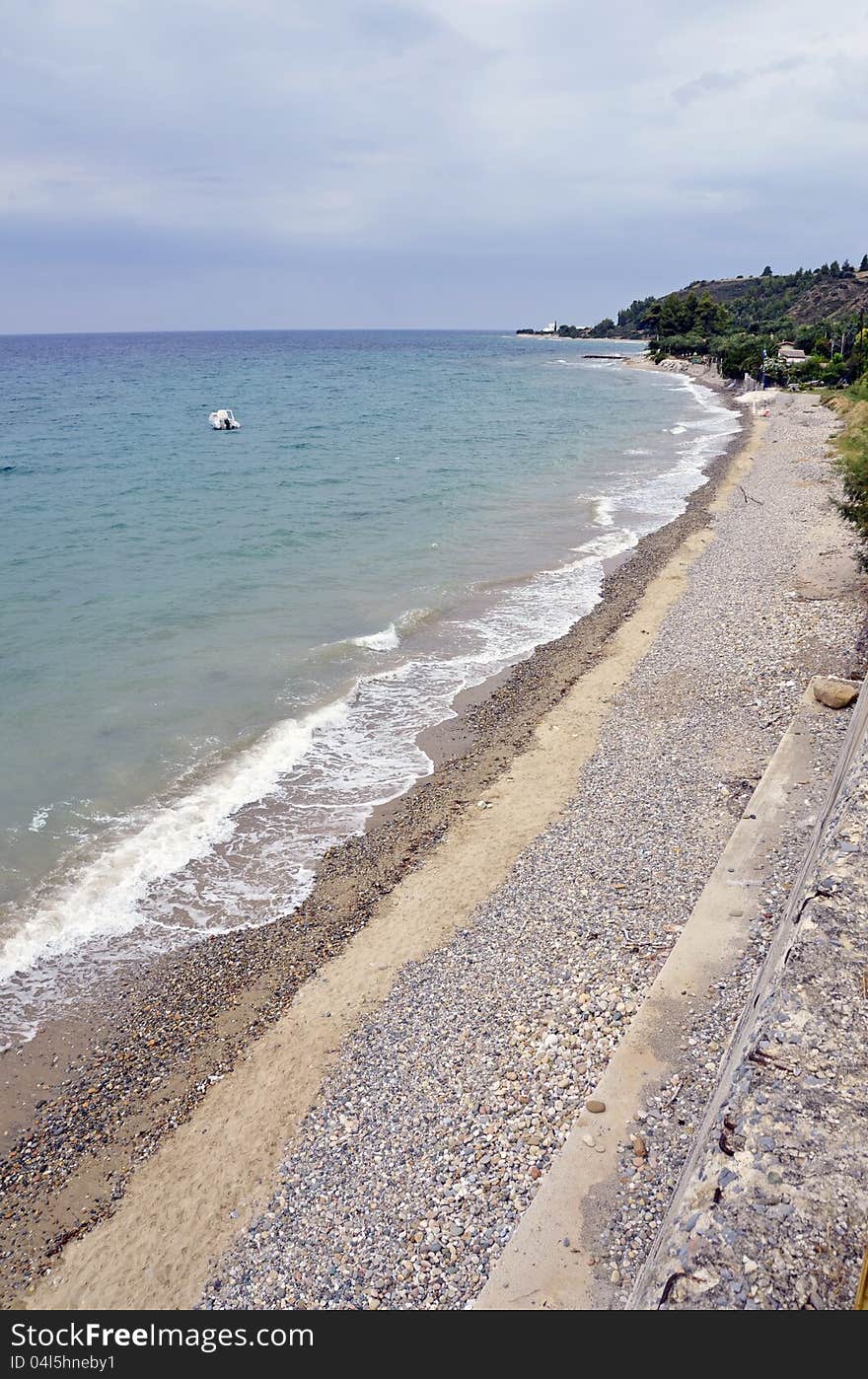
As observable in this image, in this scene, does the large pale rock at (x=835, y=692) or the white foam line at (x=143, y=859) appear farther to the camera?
the large pale rock at (x=835, y=692)

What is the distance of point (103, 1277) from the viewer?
655 cm

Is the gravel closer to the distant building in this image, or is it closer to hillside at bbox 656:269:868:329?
the distant building

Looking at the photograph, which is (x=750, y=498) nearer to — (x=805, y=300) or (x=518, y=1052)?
(x=518, y=1052)

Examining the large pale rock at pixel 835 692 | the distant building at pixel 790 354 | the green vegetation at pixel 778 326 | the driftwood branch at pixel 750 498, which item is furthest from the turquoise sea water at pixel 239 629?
the distant building at pixel 790 354

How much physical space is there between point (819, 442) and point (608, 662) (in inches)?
1269

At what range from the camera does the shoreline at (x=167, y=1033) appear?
24.1ft

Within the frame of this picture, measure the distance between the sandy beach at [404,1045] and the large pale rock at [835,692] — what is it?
Answer: 1.33 feet

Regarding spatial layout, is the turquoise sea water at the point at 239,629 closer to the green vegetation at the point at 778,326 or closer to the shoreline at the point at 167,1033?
the shoreline at the point at 167,1033

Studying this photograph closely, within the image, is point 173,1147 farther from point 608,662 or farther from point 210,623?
point 210,623

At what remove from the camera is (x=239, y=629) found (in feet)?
65.9

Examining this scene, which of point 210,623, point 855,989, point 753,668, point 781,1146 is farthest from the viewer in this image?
point 210,623

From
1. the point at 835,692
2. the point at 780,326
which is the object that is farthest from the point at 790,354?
the point at 835,692

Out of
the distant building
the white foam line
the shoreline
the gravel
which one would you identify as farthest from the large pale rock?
the distant building
